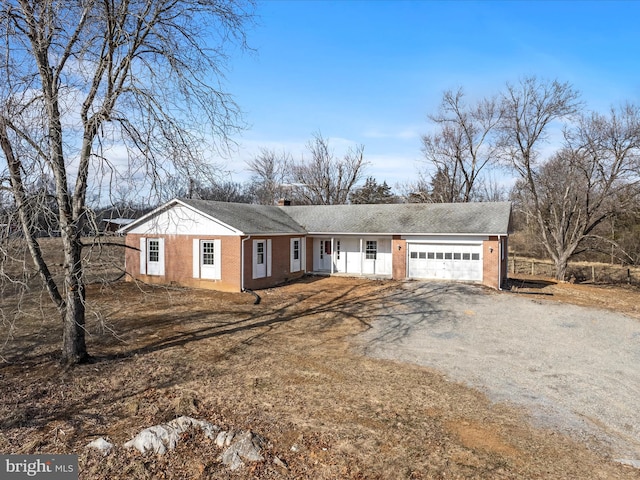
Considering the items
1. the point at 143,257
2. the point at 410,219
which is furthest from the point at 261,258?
the point at 410,219

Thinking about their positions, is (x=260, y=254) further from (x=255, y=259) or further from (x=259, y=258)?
(x=255, y=259)

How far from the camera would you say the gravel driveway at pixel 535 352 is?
6.70 meters

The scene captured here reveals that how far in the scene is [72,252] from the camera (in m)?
8.03

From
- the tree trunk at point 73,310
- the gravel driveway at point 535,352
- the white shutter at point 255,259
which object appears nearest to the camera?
the gravel driveway at point 535,352

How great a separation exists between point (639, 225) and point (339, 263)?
78.9 ft

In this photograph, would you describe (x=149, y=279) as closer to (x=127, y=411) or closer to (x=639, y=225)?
(x=127, y=411)

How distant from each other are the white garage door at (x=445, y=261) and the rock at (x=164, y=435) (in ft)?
54.1

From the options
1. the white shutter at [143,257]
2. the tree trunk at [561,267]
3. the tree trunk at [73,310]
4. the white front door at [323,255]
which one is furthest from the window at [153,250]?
the tree trunk at [561,267]

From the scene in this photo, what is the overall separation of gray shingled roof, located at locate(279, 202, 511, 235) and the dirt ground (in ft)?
34.2

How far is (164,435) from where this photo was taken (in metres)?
5.63

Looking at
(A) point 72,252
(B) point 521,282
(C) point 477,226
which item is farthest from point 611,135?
(A) point 72,252

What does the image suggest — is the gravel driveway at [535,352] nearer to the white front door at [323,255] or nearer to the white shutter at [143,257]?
the white front door at [323,255]

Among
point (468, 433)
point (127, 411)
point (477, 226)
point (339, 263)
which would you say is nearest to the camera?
point (468, 433)

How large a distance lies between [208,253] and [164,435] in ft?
45.2
